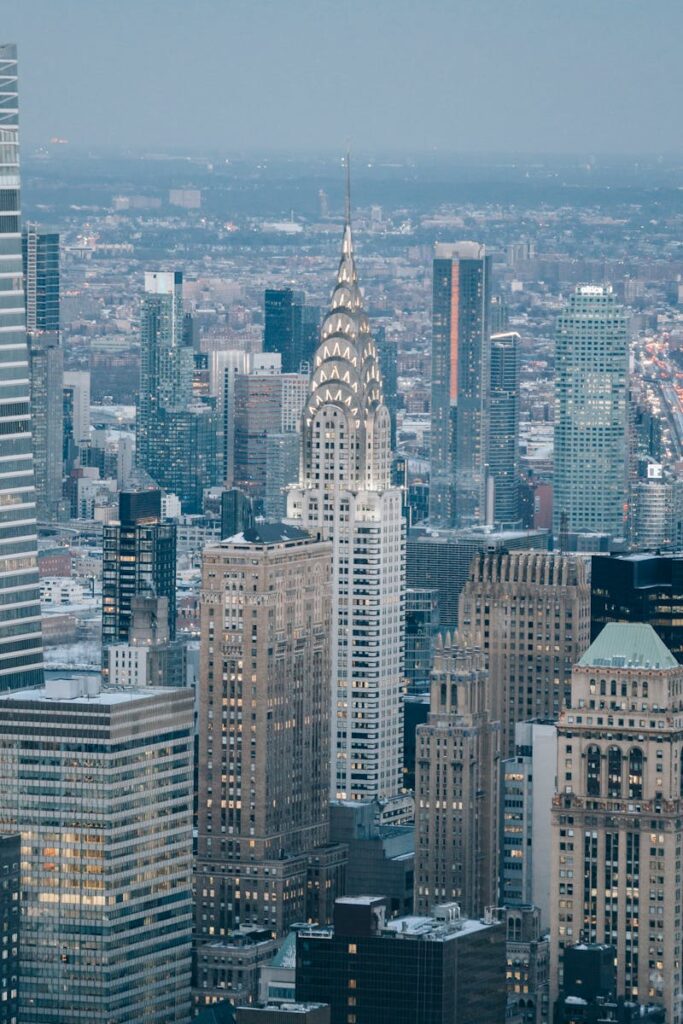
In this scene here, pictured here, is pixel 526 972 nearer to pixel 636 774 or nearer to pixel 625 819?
pixel 625 819

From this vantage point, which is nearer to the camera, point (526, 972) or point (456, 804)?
point (526, 972)

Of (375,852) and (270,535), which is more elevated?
(270,535)

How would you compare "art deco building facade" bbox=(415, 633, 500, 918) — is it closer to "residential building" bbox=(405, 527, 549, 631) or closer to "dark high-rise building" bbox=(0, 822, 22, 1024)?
"dark high-rise building" bbox=(0, 822, 22, 1024)

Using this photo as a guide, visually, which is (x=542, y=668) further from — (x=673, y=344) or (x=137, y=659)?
(x=673, y=344)

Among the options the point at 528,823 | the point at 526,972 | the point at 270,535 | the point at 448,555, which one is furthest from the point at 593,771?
the point at 448,555

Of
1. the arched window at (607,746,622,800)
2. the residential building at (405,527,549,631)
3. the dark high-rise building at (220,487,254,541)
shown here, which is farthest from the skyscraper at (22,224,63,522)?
the arched window at (607,746,622,800)

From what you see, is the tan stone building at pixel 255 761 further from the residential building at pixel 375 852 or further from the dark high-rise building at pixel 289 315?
the dark high-rise building at pixel 289 315

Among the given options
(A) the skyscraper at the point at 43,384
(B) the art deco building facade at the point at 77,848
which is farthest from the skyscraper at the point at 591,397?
(B) the art deco building facade at the point at 77,848
